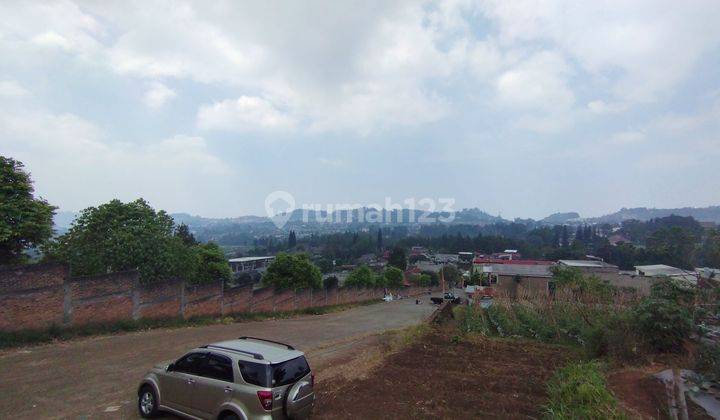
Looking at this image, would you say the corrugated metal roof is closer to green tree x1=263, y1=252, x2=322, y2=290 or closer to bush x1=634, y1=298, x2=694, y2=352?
green tree x1=263, y1=252, x2=322, y2=290

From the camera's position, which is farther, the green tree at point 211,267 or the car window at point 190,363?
the green tree at point 211,267

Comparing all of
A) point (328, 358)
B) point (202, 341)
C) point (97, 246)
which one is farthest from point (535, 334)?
point (97, 246)

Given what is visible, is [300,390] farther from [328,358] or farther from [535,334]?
[535,334]

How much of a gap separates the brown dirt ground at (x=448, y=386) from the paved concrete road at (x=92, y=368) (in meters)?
3.54

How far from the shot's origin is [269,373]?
6.04 metres

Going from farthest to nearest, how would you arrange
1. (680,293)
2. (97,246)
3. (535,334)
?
1. (97,246)
2. (535,334)
3. (680,293)

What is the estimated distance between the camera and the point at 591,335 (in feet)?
38.9

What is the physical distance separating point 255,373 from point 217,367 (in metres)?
0.75

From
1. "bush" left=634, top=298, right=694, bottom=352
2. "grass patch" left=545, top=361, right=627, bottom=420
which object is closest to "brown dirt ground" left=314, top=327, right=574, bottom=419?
"grass patch" left=545, top=361, right=627, bottom=420

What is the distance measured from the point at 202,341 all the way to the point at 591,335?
37.5ft

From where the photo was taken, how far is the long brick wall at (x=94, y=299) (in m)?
11.8

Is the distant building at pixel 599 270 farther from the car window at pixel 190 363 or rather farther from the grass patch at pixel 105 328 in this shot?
the car window at pixel 190 363

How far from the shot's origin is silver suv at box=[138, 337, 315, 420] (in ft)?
19.6

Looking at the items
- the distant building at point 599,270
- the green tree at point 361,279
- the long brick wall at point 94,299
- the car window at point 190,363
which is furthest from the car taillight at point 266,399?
the green tree at point 361,279
